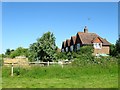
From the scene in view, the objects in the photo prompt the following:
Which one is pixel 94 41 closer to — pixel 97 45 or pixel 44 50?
pixel 97 45

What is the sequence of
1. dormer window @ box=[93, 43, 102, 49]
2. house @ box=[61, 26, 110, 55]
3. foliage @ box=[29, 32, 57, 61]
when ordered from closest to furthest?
foliage @ box=[29, 32, 57, 61]
house @ box=[61, 26, 110, 55]
dormer window @ box=[93, 43, 102, 49]

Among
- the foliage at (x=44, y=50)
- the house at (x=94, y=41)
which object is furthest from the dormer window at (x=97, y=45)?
the foliage at (x=44, y=50)

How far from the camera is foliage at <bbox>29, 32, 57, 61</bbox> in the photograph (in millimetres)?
42844

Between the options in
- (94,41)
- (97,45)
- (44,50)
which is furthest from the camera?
(97,45)

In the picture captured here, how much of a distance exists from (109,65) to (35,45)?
23060 millimetres

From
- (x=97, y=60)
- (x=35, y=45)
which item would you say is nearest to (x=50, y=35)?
(x=35, y=45)

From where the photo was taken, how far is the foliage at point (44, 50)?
4284cm

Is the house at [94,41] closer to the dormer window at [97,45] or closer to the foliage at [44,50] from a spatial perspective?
the dormer window at [97,45]

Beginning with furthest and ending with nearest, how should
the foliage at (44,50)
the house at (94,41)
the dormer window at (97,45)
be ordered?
the dormer window at (97,45), the house at (94,41), the foliage at (44,50)

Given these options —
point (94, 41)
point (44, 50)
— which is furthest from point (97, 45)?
point (44, 50)

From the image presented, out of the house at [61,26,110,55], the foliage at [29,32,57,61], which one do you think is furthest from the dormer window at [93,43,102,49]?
the foliage at [29,32,57,61]

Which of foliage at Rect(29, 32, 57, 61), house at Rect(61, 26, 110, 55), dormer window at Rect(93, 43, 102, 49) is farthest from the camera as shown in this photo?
dormer window at Rect(93, 43, 102, 49)

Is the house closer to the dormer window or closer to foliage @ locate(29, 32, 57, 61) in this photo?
the dormer window

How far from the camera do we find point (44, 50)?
43031 mm
